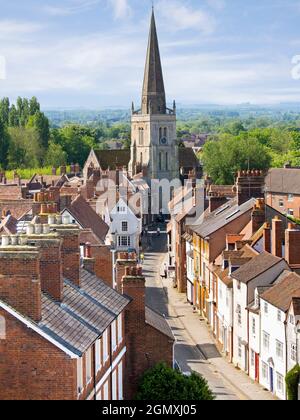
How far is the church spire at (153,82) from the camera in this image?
123312mm

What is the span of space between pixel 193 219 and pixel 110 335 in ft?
129

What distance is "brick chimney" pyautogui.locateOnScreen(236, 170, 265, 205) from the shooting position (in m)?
54.2

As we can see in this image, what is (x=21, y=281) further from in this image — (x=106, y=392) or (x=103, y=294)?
(x=103, y=294)

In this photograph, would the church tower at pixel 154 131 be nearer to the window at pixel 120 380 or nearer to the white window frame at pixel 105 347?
the window at pixel 120 380

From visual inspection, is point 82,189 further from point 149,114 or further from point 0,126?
point 0,126

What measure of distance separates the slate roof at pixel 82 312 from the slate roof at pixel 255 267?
576 inches

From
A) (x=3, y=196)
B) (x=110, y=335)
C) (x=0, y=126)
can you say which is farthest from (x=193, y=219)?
(x=0, y=126)

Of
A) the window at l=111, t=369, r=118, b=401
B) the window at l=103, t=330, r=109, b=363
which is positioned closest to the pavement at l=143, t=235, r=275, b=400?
the window at l=111, t=369, r=118, b=401

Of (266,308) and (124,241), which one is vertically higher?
(266,308)

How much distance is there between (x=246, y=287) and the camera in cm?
4062

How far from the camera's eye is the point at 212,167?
368ft

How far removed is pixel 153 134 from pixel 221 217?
72227 millimetres

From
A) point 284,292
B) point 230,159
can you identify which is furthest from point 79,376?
point 230,159
